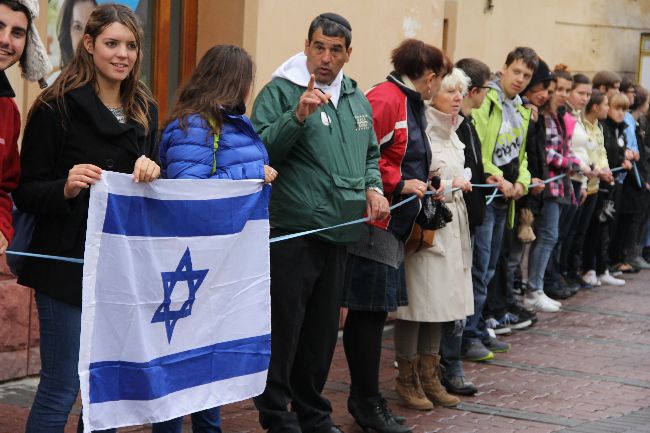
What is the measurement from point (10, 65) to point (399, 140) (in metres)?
2.93

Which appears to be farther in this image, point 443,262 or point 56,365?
point 443,262

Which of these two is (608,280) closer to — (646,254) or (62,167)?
(646,254)

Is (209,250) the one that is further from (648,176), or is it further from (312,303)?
(648,176)

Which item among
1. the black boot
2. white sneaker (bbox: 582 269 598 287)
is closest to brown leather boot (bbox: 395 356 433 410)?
the black boot

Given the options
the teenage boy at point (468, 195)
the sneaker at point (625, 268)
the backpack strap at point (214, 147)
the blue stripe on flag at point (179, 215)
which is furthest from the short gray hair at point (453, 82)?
the sneaker at point (625, 268)

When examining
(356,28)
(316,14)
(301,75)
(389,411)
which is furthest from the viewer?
(356,28)

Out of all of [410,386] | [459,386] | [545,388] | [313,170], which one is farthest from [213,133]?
[545,388]

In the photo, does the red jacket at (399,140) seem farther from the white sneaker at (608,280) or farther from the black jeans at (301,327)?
the white sneaker at (608,280)

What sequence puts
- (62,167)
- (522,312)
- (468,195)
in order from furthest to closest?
1. (522,312)
2. (468,195)
3. (62,167)

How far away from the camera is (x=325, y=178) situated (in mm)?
6297

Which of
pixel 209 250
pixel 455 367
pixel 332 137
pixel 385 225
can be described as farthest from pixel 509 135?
pixel 209 250

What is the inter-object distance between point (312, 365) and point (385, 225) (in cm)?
92

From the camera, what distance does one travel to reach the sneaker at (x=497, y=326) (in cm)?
1056

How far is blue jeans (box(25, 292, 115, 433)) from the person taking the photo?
480cm
